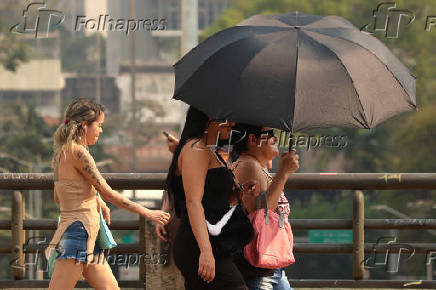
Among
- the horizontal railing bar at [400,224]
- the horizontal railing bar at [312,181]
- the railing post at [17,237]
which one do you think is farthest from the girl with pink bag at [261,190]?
the railing post at [17,237]

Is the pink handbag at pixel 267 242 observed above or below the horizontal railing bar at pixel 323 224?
below

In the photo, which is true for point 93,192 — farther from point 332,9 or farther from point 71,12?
point 71,12

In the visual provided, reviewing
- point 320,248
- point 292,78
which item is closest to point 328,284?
point 320,248

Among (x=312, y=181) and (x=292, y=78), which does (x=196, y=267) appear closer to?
(x=292, y=78)

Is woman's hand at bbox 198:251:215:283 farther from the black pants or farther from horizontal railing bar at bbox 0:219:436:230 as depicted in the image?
horizontal railing bar at bbox 0:219:436:230

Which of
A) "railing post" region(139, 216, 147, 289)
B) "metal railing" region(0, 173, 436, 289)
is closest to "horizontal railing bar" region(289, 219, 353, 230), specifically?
"metal railing" region(0, 173, 436, 289)

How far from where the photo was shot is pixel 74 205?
19.5 feet

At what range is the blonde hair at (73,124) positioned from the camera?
5.93 m

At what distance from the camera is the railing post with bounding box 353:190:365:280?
7605 millimetres

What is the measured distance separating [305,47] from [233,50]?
35cm

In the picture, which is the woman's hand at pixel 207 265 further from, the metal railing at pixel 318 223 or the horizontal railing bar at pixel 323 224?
the horizontal railing bar at pixel 323 224

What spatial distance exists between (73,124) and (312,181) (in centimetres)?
220

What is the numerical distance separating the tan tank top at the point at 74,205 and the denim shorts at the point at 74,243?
0.02 meters

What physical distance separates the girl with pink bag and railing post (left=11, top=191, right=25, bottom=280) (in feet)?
9.33
